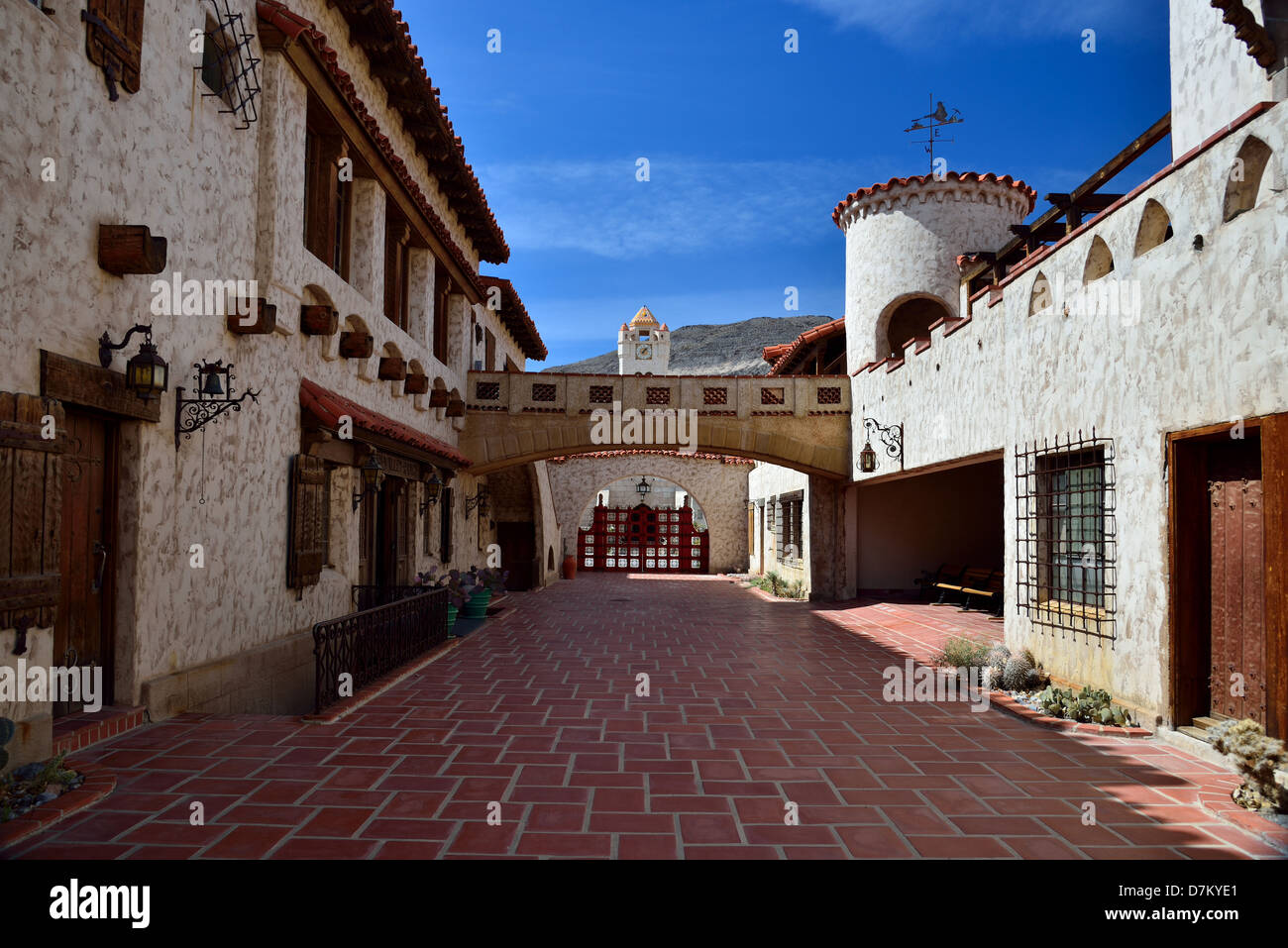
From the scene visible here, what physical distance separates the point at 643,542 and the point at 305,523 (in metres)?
18.2

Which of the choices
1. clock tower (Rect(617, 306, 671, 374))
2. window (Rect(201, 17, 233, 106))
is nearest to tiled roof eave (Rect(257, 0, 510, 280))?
window (Rect(201, 17, 233, 106))

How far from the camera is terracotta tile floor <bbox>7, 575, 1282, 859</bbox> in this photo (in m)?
3.83

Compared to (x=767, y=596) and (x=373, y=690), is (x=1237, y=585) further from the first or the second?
(x=767, y=596)

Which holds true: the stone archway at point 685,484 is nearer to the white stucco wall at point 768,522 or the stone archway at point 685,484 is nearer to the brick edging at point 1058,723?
the white stucco wall at point 768,522

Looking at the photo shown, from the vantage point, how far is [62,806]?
397 centimetres

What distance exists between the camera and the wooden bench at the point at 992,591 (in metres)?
13.5

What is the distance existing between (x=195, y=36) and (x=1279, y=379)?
776 cm

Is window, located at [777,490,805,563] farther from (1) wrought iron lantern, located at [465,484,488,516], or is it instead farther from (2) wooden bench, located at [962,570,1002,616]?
(1) wrought iron lantern, located at [465,484,488,516]

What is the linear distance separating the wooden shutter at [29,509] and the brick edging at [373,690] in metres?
1.98

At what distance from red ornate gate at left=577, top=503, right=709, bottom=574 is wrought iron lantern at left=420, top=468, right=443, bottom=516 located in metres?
13.1

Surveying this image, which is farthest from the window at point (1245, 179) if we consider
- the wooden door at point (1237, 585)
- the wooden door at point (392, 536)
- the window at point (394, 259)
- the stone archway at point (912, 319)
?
the stone archway at point (912, 319)

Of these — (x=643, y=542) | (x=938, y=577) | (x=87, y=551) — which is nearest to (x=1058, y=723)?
(x=87, y=551)
